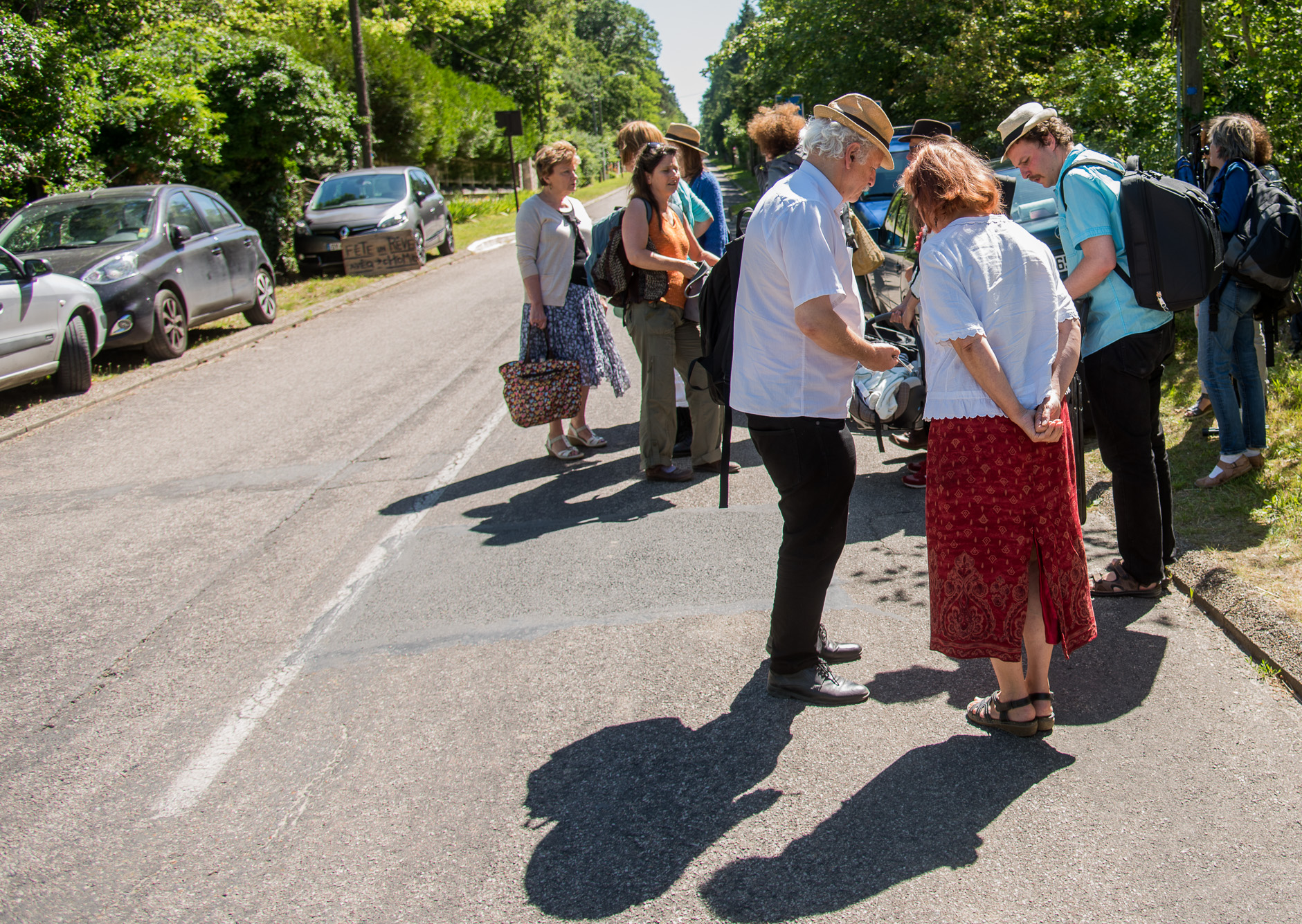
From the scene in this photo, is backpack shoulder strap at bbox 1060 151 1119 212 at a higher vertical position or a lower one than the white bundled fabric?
higher

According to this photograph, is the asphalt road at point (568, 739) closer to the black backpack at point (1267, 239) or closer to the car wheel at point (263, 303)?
the black backpack at point (1267, 239)

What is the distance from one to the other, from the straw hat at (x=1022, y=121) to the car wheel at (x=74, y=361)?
28.6 feet

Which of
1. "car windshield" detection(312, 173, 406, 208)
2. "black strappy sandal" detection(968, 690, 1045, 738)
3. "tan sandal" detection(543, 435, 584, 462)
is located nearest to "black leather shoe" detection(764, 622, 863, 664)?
"black strappy sandal" detection(968, 690, 1045, 738)

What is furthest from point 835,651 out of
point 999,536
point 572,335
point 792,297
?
point 572,335

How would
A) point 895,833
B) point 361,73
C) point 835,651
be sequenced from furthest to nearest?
point 361,73, point 835,651, point 895,833

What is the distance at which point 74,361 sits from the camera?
378 inches

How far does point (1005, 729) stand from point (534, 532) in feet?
9.67

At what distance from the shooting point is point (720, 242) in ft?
21.9

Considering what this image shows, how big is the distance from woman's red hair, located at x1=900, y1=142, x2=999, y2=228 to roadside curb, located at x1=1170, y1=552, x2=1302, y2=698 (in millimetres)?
1992

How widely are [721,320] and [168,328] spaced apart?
9166 mm

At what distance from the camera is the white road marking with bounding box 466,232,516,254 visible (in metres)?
22.8

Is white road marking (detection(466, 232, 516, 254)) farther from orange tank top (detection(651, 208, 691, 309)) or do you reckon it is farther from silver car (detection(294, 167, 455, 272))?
orange tank top (detection(651, 208, 691, 309))

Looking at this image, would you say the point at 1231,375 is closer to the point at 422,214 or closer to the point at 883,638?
the point at 883,638

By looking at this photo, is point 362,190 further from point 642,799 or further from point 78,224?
point 642,799
